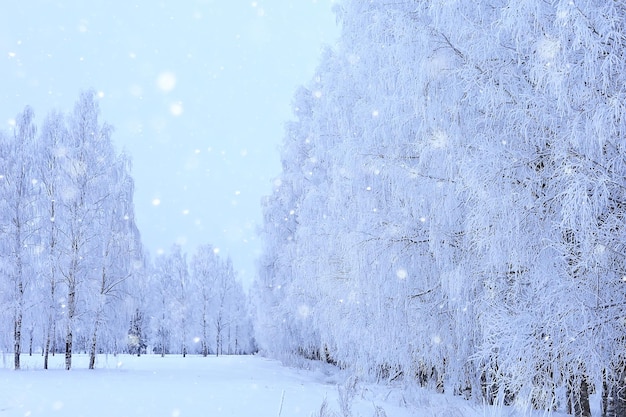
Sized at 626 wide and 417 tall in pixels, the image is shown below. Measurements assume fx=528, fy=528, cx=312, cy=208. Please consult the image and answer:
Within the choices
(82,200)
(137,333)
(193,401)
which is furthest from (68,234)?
(137,333)

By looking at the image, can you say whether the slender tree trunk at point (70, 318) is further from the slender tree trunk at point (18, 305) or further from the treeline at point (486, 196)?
the treeline at point (486, 196)

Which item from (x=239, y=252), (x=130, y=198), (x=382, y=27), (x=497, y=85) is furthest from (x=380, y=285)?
(x=239, y=252)

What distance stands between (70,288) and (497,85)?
53.9ft

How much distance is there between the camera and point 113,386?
1143cm

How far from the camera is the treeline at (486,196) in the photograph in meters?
4.40

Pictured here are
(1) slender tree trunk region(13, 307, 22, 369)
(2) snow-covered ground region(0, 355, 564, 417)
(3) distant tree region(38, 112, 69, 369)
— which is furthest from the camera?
(3) distant tree region(38, 112, 69, 369)

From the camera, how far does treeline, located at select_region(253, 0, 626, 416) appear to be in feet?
14.4

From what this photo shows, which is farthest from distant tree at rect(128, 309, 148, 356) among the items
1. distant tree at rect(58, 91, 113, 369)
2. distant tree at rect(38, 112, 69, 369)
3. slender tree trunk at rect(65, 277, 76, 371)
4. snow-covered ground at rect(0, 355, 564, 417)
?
snow-covered ground at rect(0, 355, 564, 417)

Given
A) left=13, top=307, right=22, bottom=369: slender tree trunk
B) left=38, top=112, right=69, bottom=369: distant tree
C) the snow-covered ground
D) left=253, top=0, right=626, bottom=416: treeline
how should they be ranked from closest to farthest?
left=253, top=0, right=626, bottom=416: treeline < the snow-covered ground < left=13, top=307, right=22, bottom=369: slender tree trunk < left=38, top=112, right=69, bottom=369: distant tree

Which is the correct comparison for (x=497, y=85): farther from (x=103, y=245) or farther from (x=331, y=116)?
(x=103, y=245)

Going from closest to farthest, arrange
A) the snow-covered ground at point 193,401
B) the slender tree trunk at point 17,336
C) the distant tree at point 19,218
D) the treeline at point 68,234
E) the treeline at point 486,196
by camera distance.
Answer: the treeline at point 486,196 → the snow-covered ground at point 193,401 → the slender tree trunk at point 17,336 → the distant tree at point 19,218 → the treeline at point 68,234

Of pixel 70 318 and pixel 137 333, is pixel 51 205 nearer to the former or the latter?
pixel 70 318

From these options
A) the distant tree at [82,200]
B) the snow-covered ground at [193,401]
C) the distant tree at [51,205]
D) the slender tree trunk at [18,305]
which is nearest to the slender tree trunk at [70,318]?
the distant tree at [82,200]

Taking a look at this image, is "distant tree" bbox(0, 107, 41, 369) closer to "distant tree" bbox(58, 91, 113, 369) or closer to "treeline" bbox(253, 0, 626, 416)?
"distant tree" bbox(58, 91, 113, 369)
